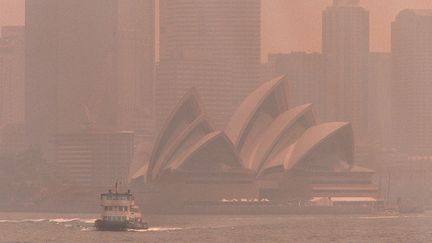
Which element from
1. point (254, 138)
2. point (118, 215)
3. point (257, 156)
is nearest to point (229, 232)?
point (118, 215)

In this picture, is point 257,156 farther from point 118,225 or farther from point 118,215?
point 118,225

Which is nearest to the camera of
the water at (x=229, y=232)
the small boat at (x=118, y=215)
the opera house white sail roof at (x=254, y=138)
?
the water at (x=229, y=232)

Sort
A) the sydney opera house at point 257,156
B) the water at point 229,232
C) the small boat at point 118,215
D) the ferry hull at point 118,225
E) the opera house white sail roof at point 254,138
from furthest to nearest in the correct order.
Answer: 1. the sydney opera house at point 257,156
2. the opera house white sail roof at point 254,138
3. the small boat at point 118,215
4. the ferry hull at point 118,225
5. the water at point 229,232

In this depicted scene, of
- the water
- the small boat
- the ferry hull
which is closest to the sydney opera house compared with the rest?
the water

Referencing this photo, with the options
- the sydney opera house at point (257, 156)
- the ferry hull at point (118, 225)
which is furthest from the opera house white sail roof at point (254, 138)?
the ferry hull at point (118, 225)

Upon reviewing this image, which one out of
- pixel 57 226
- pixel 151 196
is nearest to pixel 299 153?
pixel 151 196

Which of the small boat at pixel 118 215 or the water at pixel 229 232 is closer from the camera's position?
the water at pixel 229 232

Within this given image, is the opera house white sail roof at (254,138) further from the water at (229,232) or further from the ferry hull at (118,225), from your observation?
the ferry hull at (118,225)
